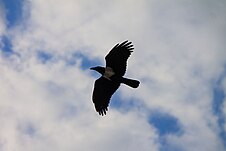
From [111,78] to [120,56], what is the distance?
1346 mm

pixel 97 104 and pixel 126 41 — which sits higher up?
pixel 126 41

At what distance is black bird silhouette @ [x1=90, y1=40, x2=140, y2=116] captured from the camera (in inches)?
1284

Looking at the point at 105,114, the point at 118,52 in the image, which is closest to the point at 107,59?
the point at 118,52

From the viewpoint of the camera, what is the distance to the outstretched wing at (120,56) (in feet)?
107

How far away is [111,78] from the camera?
32969mm

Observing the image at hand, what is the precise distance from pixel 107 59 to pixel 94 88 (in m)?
1.95

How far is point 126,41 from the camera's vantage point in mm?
32750

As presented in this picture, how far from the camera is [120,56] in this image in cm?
3269

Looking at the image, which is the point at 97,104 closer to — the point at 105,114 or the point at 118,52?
the point at 105,114

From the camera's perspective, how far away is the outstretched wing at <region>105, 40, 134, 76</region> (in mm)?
32625

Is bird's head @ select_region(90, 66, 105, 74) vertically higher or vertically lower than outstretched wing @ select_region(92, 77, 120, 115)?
higher

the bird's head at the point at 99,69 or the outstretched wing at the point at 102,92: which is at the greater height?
the bird's head at the point at 99,69

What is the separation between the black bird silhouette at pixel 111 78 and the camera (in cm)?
3262

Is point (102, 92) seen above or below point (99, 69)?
below
